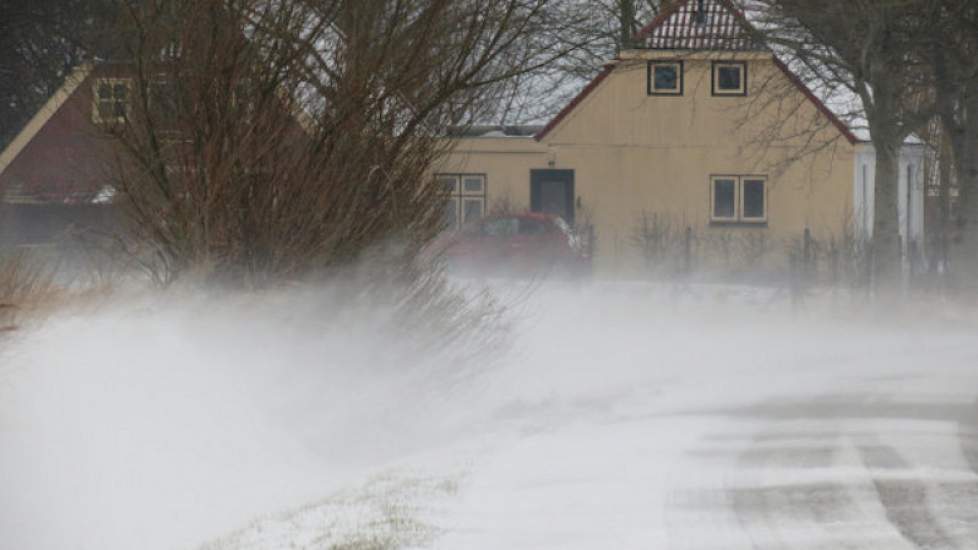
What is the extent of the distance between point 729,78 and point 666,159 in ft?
9.10

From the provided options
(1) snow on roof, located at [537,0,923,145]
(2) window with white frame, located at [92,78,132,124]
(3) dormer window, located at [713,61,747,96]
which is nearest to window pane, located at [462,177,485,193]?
(1) snow on roof, located at [537,0,923,145]

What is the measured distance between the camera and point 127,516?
460 inches

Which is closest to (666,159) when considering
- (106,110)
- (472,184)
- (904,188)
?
(472,184)

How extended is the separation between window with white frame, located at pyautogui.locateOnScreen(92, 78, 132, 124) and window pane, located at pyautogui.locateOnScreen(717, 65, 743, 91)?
111ft

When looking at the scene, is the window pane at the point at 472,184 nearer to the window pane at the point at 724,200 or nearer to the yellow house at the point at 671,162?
the yellow house at the point at 671,162

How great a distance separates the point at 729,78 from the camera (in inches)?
1900

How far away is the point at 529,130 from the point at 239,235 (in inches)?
1488

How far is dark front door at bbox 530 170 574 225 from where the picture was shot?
48.8m

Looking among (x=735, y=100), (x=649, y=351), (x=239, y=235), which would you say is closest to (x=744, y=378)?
(x=649, y=351)

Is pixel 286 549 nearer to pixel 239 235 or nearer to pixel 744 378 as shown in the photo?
pixel 239 235

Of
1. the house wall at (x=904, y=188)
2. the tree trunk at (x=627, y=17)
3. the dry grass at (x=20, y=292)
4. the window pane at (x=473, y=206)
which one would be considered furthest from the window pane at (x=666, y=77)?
the dry grass at (x=20, y=292)

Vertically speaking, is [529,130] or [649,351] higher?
[529,130]

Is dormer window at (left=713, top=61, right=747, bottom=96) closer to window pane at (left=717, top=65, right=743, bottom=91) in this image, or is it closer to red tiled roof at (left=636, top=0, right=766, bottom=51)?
window pane at (left=717, top=65, right=743, bottom=91)

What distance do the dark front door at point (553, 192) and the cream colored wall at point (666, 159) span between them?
30cm
